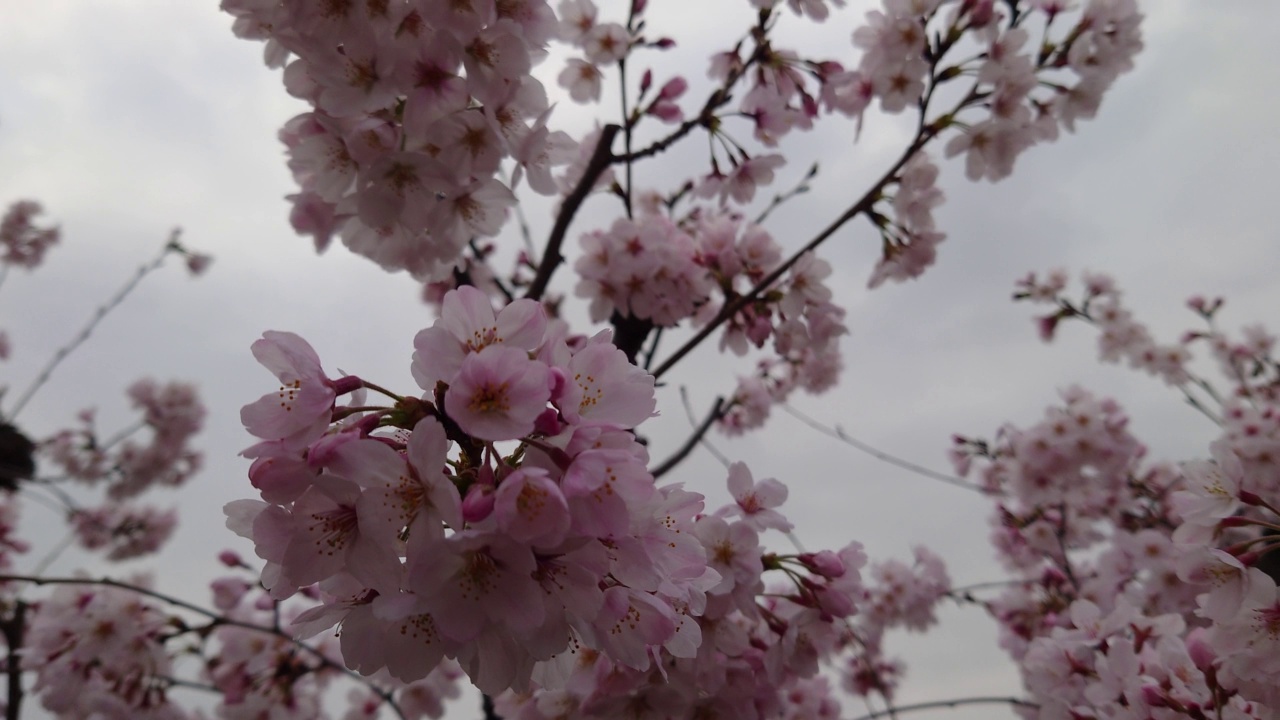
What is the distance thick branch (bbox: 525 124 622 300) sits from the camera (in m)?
2.14

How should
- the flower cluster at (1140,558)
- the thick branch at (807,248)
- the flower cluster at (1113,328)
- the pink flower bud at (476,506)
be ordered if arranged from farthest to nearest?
the flower cluster at (1113,328), the thick branch at (807,248), the flower cluster at (1140,558), the pink flower bud at (476,506)

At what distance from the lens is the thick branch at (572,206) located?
84.4 inches

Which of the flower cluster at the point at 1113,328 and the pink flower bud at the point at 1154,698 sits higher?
the flower cluster at the point at 1113,328

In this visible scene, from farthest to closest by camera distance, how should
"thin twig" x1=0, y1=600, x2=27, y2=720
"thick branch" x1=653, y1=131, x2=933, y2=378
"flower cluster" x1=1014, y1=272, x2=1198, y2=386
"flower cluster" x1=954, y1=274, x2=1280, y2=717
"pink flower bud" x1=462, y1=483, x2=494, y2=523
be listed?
"flower cluster" x1=1014, y1=272, x2=1198, y2=386 → "thin twig" x1=0, y1=600, x2=27, y2=720 → "thick branch" x1=653, y1=131, x2=933, y2=378 → "flower cluster" x1=954, y1=274, x2=1280, y2=717 → "pink flower bud" x1=462, y1=483, x2=494, y2=523

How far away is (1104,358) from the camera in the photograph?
16.9ft

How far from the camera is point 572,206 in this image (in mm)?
2160

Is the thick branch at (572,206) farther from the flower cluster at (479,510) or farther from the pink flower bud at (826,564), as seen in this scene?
the flower cluster at (479,510)

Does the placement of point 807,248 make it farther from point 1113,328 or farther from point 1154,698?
point 1113,328

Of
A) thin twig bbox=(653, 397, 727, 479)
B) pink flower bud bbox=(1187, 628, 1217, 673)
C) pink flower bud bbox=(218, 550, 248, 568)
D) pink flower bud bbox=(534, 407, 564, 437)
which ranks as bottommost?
pink flower bud bbox=(534, 407, 564, 437)

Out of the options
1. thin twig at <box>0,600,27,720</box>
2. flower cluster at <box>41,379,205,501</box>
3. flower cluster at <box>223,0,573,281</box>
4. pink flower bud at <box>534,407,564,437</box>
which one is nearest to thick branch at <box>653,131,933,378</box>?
flower cluster at <box>223,0,573,281</box>

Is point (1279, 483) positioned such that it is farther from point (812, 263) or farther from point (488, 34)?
point (488, 34)

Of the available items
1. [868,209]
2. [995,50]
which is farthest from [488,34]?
[995,50]

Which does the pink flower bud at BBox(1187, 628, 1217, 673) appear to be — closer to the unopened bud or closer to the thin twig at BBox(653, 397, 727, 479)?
the thin twig at BBox(653, 397, 727, 479)

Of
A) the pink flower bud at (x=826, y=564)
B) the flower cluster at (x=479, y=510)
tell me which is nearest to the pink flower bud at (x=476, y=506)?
the flower cluster at (x=479, y=510)
